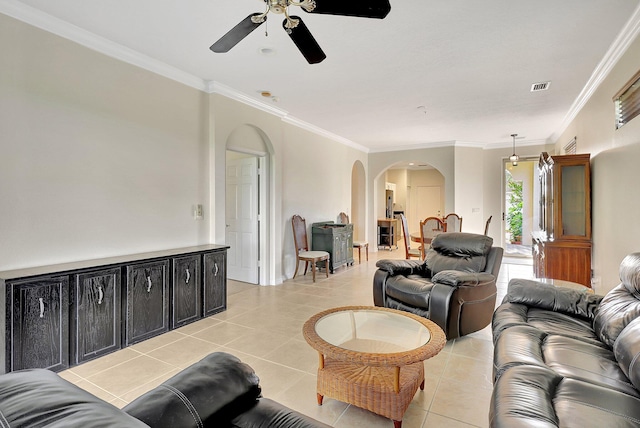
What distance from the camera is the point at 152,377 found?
2.47 meters

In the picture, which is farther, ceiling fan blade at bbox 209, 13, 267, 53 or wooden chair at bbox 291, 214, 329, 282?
wooden chair at bbox 291, 214, 329, 282

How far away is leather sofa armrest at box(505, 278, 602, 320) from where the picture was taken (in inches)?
94.7

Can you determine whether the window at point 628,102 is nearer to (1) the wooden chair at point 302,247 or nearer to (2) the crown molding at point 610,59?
(2) the crown molding at point 610,59

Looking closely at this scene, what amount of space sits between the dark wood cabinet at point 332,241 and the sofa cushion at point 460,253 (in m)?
2.36

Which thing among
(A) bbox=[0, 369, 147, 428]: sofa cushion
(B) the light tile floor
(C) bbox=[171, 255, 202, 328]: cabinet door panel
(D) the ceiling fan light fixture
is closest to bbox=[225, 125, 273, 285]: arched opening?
(B) the light tile floor

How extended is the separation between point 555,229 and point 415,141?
389 cm

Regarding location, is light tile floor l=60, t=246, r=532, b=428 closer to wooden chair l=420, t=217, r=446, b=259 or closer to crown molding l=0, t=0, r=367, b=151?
wooden chair l=420, t=217, r=446, b=259

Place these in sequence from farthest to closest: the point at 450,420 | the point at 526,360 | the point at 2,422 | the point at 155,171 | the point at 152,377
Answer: the point at 155,171 < the point at 152,377 < the point at 450,420 < the point at 526,360 < the point at 2,422

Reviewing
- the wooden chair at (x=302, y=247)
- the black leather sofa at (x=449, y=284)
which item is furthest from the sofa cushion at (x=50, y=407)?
the wooden chair at (x=302, y=247)

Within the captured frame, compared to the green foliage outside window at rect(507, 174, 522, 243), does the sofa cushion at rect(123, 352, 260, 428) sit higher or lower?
lower

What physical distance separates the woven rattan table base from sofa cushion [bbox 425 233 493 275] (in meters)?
1.79

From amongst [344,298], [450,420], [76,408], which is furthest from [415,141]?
[76,408]

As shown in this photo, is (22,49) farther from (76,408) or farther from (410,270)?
(410,270)

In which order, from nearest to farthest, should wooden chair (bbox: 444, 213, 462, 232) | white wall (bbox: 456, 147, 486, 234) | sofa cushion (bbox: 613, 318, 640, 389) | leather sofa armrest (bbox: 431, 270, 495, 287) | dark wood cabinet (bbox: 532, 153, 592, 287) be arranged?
sofa cushion (bbox: 613, 318, 640, 389)
leather sofa armrest (bbox: 431, 270, 495, 287)
dark wood cabinet (bbox: 532, 153, 592, 287)
wooden chair (bbox: 444, 213, 462, 232)
white wall (bbox: 456, 147, 486, 234)
